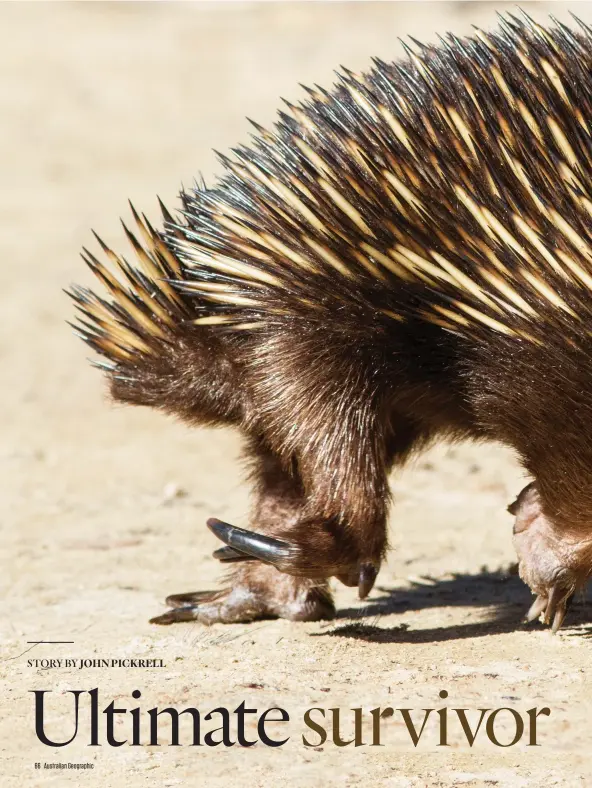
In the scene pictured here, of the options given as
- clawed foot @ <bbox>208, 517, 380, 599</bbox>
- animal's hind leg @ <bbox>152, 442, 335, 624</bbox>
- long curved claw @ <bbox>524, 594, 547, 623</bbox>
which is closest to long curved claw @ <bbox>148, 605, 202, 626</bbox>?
animal's hind leg @ <bbox>152, 442, 335, 624</bbox>

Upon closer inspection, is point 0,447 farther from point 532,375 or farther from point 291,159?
point 532,375

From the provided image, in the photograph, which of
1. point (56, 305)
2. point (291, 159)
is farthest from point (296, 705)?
point (56, 305)

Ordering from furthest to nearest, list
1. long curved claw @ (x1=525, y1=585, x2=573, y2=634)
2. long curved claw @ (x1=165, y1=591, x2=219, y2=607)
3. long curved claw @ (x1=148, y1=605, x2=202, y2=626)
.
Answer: long curved claw @ (x1=165, y1=591, x2=219, y2=607) < long curved claw @ (x1=148, y1=605, x2=202, y2=626) < long curved claw @ (x1=525, y1=585, x2=573, y2=634)

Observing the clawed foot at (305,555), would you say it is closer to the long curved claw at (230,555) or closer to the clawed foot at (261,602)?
the long curved claw at (230,555)

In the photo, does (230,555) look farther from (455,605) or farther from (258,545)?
(455,605)

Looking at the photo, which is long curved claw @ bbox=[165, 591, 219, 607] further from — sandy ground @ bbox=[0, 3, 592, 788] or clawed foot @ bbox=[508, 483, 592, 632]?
clawed foot @ bbox=[508, 483, 592, 632]

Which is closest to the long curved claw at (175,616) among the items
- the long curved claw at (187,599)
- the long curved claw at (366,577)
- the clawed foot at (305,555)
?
the long curved claw at (187,599)

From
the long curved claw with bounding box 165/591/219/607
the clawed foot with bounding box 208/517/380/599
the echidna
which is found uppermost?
the echidna
